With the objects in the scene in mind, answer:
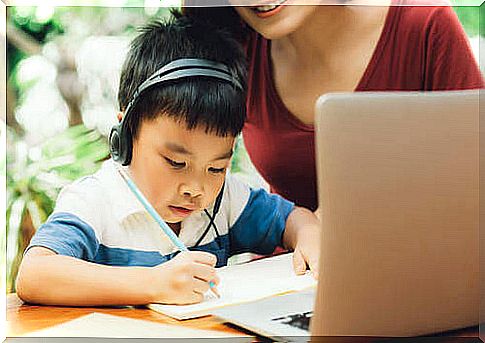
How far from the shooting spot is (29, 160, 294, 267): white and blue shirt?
4.00 feet

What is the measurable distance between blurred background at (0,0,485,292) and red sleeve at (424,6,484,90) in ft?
0.06

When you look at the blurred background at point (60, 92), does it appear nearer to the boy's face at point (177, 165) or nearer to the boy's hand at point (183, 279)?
the boy's face at point (177, 165)

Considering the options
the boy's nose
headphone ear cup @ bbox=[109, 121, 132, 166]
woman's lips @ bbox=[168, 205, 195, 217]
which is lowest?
woman's lips @ bbox=[168, 205, 195, 217]

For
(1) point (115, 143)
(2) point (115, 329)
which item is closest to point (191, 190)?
(1) point (115, 143)

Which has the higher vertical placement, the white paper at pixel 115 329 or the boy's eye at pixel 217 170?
the boy's eye at pixel 217 170

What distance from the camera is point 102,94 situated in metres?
1.27

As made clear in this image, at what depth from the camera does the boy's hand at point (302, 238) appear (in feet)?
4.11

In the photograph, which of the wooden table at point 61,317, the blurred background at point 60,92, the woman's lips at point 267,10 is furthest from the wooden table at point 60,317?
the woman's lips at point 267,10

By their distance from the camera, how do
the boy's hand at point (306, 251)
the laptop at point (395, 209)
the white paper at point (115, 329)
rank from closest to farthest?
the laptop at point (395, 209) → the white paper at point (115, 329) → the boy's hand at point (306, 251)

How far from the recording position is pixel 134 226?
1.25 metres

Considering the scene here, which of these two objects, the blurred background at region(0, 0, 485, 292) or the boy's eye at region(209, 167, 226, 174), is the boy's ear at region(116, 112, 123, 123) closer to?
the blurred background at region(0, 0, 485, 292)

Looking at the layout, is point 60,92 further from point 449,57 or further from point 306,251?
point 449,57

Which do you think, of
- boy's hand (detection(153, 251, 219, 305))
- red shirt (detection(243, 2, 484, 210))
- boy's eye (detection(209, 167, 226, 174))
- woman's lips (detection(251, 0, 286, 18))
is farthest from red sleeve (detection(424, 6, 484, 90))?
boy's hand (detection(153, 251, 219, 305))

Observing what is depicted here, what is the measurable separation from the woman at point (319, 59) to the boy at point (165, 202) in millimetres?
36
